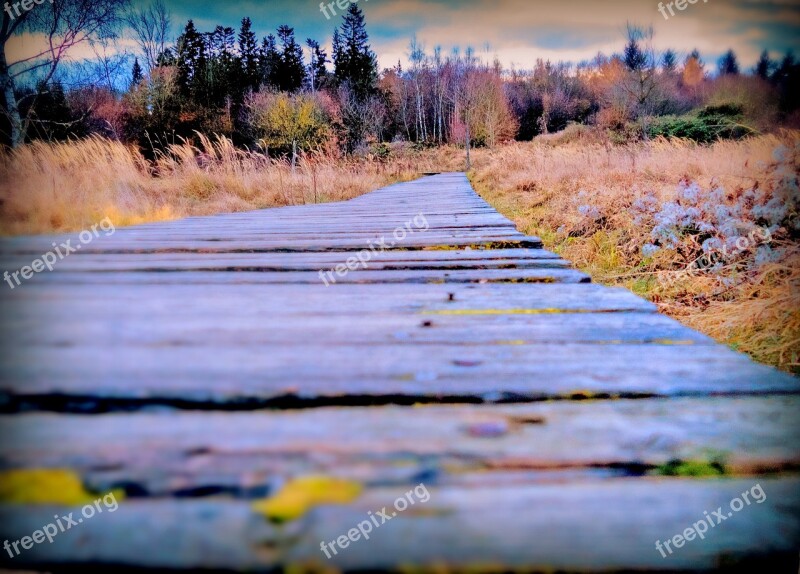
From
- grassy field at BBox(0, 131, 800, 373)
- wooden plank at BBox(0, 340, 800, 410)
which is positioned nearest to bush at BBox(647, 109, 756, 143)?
grassy field at BBox(0, 131, 800, 373)

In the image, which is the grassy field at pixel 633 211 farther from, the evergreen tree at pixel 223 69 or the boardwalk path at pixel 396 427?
the evergreen tree at pixel 223 69

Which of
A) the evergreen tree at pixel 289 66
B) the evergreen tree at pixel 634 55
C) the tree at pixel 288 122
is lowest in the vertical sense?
the tree at pixel 288 122

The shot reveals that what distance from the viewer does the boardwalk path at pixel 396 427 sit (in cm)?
42

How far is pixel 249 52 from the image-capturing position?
3447 cm

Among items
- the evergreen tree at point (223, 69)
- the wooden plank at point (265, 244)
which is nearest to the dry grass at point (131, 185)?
the wooden plank at point (265, 244)

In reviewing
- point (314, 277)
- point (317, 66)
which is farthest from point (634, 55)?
point (317, 66)

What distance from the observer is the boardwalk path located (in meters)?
0.42

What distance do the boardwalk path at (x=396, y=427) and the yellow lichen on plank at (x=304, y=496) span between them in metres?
0.01

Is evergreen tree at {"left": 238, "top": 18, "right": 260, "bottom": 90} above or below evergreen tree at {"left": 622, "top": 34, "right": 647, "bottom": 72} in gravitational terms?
above

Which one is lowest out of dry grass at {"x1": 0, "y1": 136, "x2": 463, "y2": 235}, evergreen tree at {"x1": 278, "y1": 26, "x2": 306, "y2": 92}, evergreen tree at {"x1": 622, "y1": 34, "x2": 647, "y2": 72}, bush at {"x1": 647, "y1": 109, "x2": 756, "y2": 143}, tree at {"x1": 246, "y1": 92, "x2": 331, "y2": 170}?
dry grass at {"x1": 0, "y1": 136, "x2": 463, "y2": 235}

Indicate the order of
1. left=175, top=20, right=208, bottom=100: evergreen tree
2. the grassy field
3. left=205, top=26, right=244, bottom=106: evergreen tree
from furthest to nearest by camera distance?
left=205, top=26, right=244, bottom=106: evergreen tree → left=175, top=20, right=208, bottom=100: evergreen tree → the grassy field

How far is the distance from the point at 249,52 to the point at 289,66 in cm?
324

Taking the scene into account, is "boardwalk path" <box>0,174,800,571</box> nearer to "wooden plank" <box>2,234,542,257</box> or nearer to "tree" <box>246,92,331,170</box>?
"wooden plank" <box>2,234,542,257</box>

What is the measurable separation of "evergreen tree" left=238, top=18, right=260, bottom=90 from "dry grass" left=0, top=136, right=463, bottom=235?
94.7 ft
